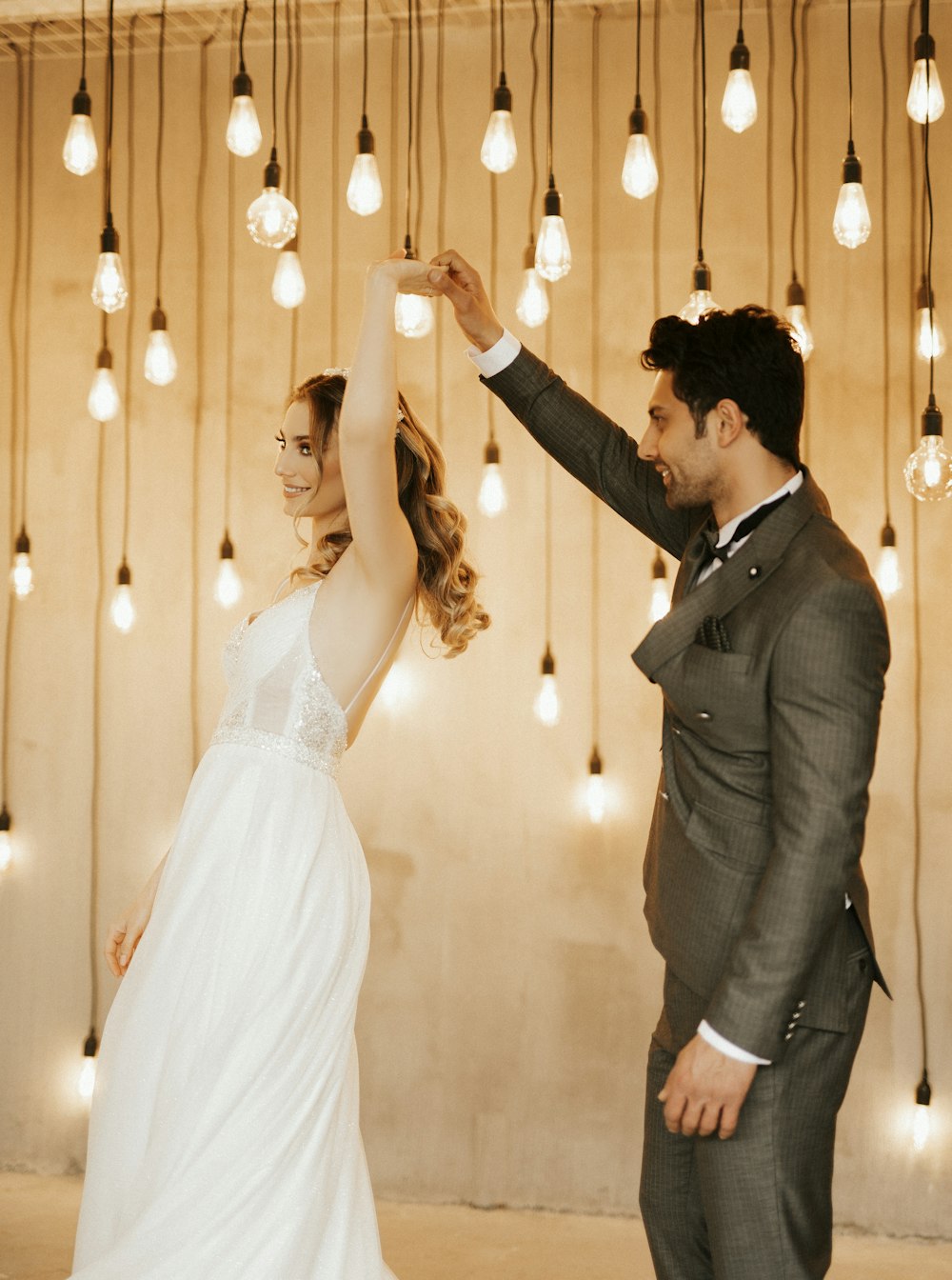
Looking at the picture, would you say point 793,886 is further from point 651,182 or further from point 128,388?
point 128,388

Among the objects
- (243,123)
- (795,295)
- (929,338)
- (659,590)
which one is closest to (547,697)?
(659,590)

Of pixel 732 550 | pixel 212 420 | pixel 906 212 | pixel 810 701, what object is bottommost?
pixel 810 701

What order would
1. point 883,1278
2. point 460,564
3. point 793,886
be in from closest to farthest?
point 793,886
point 460,564
point 883,1278

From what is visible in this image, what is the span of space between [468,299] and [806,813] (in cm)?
106

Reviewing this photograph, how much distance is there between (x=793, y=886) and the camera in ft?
5.50

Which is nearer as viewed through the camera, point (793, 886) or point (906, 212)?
point (793, 886)

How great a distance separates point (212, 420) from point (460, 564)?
183 centimetres

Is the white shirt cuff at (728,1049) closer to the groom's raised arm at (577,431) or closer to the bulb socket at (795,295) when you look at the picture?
the groom's raised arm at (577,431)

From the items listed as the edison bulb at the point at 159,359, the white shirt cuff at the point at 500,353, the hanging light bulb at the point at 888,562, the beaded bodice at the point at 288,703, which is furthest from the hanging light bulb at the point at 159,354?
the hanging light bulb at the point at 888,562

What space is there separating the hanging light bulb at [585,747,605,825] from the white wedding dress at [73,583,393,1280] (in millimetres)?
1555

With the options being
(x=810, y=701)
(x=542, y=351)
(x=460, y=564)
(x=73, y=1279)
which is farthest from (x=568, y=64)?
(x=73, y=1279)

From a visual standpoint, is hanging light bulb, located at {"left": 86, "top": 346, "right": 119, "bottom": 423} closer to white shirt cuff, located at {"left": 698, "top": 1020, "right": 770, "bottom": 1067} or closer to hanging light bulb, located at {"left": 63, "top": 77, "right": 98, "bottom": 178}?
hanging light bulb, located at {"left": 63, "top": 77, "right": 98, "bottom": 178}

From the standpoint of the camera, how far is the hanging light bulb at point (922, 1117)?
344cm

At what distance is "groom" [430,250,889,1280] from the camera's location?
1685 millimetres
